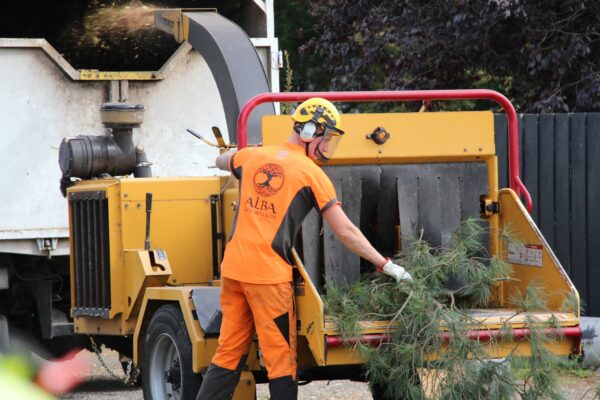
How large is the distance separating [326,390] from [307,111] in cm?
339

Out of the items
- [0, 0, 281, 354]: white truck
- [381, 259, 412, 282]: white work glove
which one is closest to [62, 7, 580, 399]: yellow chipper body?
[381, 259, 412, 282]: white work glove

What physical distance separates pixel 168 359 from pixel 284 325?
4.11 ft

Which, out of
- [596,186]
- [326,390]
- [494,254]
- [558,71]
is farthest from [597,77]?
[494,254]

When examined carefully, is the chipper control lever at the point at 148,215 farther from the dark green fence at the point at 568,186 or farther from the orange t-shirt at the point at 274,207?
the dark green fence at the point at 568,186

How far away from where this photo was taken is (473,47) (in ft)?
40.1

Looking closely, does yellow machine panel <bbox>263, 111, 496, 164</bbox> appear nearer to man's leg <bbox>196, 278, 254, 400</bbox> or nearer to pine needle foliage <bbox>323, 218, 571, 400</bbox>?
pine needle foliage <bbox>323, 218, 571, 400</bbox>

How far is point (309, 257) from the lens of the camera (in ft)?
18.1

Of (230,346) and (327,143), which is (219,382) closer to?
(230,346)

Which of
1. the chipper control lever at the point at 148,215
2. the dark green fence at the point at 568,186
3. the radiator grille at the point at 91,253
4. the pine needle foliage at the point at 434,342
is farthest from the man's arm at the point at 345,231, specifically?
the dark green fence at the point at 568,186

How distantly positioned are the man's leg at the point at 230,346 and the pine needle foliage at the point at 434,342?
42 centimetres

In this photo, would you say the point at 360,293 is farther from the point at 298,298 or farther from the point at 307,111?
the point at 307,111

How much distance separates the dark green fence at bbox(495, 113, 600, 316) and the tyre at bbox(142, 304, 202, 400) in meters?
4.53

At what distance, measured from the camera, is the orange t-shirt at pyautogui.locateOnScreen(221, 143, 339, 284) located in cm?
495

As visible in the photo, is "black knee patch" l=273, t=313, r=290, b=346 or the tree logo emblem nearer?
"black knee patch" l=273, t=313, r=290, b=346
